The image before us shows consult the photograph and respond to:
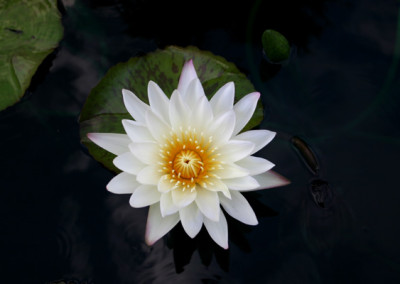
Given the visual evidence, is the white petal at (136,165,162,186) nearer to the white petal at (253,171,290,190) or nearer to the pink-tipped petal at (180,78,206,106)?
the pink-tipped petal at (180,78,206,106)

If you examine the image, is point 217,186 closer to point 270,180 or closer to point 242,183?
point 242,183

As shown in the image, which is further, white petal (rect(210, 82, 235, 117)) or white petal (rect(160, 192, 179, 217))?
white petal (rect(210, 82, 235, 117))

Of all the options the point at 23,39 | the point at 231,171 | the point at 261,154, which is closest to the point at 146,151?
the point at 231,171

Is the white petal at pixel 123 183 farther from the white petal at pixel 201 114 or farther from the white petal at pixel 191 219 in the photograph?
the white petal at pixel 201 114

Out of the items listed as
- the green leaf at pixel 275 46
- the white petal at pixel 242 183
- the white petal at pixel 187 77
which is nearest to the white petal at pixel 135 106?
the white petal at pixel 187 77

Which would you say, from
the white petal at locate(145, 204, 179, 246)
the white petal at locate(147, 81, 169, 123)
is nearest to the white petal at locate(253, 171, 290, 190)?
the white petal at locate(145, 204, 179, 246)

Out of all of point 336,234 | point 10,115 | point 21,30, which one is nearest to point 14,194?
point 10,115
